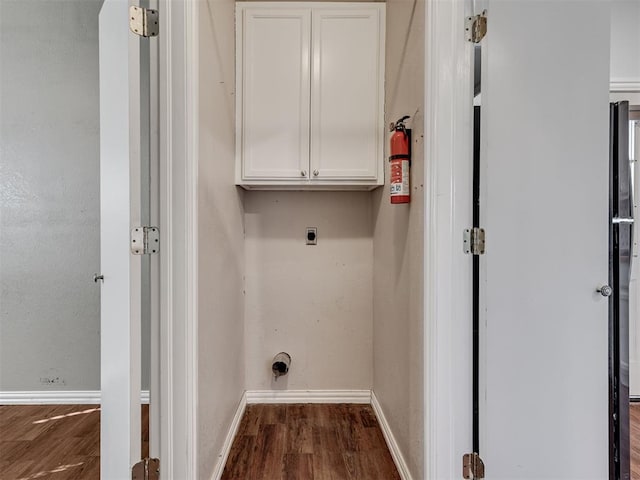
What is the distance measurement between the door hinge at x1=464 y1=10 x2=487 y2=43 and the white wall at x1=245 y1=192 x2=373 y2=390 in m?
1.22

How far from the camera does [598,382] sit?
4.17 feet

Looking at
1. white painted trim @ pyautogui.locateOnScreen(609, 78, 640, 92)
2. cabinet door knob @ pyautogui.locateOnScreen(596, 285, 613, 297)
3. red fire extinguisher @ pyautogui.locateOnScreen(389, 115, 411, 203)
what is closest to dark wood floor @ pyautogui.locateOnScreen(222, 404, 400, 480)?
cabinet door knob @ pyautogui.locateOnScreen(596, 285, 613, 297)

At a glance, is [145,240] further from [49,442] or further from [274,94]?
[49,442]

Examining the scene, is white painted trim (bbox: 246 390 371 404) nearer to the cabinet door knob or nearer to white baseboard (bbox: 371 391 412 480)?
white baseboard (bbox: 371 391 412 480)

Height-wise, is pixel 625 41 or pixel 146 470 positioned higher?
pixel 625 41

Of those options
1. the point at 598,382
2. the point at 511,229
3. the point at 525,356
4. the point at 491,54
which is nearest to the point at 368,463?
the point at 525,356

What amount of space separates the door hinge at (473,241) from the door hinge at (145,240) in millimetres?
1132

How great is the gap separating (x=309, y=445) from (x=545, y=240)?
1568mm

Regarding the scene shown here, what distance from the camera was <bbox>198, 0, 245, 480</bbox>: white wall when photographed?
1.39 meters

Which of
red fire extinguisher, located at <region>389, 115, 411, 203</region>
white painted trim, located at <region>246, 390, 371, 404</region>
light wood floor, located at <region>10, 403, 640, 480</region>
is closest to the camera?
red fire extinguisher, located at <region>389, 115, 411, 203</region>

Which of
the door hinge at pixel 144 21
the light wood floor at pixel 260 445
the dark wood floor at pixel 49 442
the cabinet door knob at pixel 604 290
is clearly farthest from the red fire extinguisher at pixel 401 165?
the dark wood floor at pixel 49 442

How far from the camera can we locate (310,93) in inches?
80.0

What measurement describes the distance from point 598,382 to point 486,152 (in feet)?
3.23

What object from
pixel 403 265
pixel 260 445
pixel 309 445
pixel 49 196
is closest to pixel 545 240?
pixel 403 265
